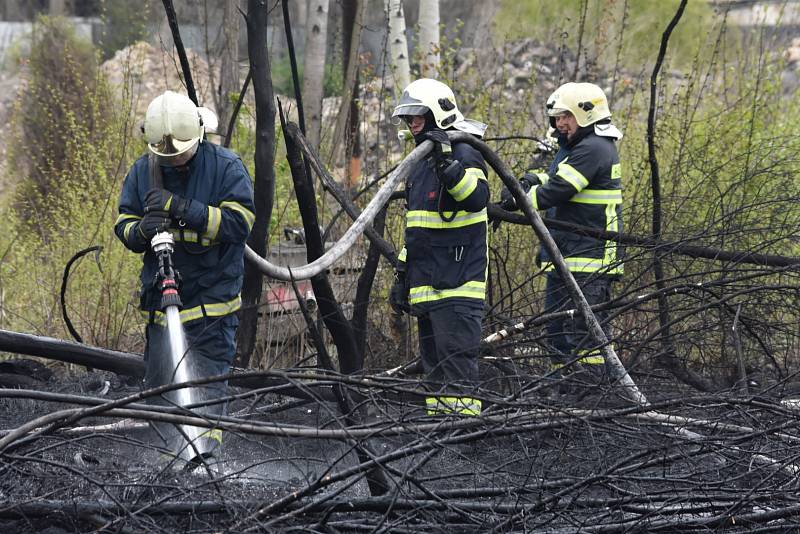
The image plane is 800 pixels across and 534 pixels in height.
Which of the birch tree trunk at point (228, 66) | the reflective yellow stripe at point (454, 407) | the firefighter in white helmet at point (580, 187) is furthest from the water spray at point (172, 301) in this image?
the birch tree trunk at point (228, 66)

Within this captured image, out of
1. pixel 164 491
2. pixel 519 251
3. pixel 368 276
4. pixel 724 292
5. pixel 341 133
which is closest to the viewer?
pixel 164 491

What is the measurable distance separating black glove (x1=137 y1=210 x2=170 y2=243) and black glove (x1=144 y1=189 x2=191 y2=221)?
2 centimetres

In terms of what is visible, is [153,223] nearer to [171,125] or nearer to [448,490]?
[171,125]

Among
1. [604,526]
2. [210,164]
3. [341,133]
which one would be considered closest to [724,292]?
[604,526]

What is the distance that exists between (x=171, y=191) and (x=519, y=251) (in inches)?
118

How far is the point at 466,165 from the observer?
16.6ft

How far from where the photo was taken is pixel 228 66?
7.82m

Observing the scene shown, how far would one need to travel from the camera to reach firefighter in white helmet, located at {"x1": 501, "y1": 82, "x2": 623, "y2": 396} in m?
5.83

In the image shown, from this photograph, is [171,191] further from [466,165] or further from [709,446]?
[709,446]

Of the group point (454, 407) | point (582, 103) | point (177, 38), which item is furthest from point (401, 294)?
point (454, 407)

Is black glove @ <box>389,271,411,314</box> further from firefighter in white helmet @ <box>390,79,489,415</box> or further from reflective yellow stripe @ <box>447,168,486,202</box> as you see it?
reflective yellow stripe @ <box>447,168,486,202</box>

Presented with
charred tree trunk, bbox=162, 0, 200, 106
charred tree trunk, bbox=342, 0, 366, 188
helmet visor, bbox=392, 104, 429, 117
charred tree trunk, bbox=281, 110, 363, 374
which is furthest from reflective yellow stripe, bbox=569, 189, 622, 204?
charred tree trunk, bbox=162, 0, 200, 106

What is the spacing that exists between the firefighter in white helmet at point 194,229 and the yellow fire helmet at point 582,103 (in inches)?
87.5

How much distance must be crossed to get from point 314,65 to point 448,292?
13.8ft
